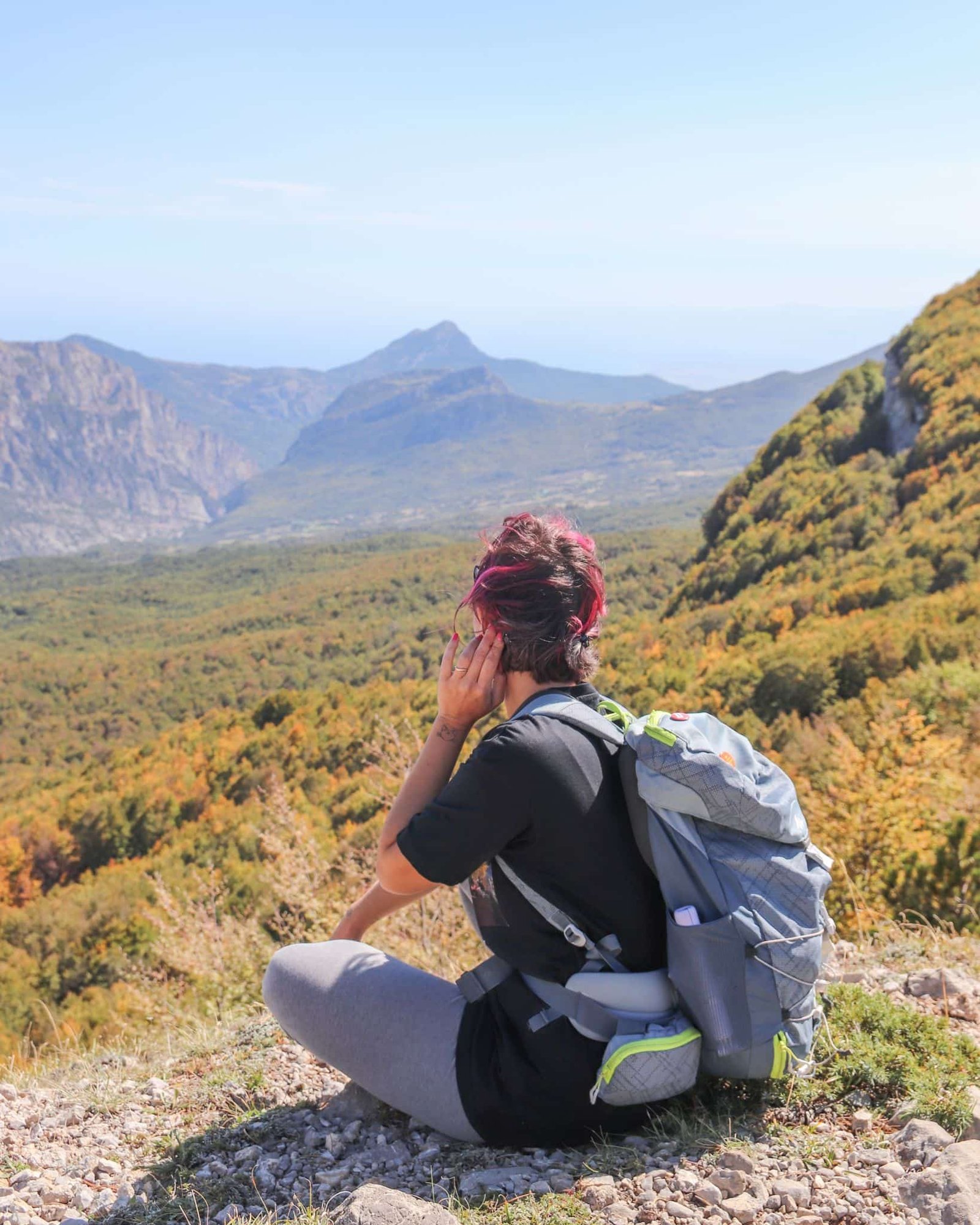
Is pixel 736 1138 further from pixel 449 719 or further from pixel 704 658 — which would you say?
pixel 704 658

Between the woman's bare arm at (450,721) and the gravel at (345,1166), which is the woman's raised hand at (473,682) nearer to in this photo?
the woman's bare arm at (450,721)

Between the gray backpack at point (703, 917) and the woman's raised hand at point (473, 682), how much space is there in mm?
197

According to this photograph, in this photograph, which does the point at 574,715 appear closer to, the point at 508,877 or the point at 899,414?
the point at 508,877

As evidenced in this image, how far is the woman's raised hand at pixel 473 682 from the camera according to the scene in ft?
7.63

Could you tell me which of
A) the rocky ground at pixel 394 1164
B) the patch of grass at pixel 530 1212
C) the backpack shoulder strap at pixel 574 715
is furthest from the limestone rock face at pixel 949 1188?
the backpack shoulder strap at pixel 574 715

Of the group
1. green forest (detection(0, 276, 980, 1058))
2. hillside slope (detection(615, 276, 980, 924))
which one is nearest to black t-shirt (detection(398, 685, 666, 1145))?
green forest (detection(0, 276, 980, 1058))

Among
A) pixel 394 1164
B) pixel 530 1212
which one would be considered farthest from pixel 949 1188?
pixel 394 1164

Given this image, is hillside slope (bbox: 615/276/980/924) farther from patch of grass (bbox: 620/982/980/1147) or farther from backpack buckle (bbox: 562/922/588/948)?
backpack buckle (bbox: 562/922/588/948)

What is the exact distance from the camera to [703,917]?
2.10 meters

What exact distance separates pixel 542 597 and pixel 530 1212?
54.5 inches

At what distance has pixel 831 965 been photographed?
3.32 metres

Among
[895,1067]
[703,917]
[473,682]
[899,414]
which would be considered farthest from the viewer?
[899,414]

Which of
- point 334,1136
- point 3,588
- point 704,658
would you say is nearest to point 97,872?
point 704,658

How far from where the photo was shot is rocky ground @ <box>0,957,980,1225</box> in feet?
6.54
